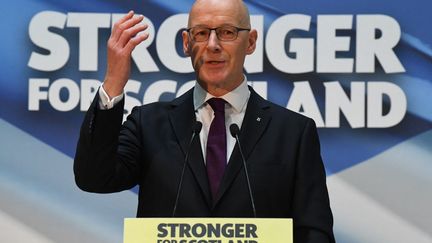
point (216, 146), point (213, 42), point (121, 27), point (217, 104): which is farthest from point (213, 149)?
point (121, 27)

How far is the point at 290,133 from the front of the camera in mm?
2037

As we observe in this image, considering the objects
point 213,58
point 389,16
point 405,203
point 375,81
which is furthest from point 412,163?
point 213,58

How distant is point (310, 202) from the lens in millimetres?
1942

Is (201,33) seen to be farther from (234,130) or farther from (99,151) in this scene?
(99,151)

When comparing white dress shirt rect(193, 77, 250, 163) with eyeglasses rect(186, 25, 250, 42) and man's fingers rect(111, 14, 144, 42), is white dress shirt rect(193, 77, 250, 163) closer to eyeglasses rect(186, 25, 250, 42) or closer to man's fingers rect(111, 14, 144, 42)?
eyeglasses rect(186, 25, 250, 42)

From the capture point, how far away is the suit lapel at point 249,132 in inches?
75.3

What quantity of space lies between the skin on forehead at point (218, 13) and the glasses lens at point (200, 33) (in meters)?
0.02

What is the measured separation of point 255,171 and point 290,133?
6.9 inches

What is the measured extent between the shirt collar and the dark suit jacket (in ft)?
0.08

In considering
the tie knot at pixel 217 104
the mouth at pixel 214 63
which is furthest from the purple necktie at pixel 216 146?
the mouth at pixel 214 63

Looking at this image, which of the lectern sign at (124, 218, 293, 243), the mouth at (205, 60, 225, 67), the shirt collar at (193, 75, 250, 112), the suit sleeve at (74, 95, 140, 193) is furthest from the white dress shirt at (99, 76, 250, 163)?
the lectern sign at (124, 218, 293, 243)

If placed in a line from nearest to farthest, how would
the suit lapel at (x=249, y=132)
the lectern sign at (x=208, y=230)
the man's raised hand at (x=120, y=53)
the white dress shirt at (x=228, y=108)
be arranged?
1. the lectern sign at (x=208, y=230)
2. the man's raised hand at (x=120, y=53)
3. the suit lapel at (x=249, y=132)
4. the white dress shirt at (x=228, y=108)

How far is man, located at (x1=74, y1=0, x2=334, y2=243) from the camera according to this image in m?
1.83

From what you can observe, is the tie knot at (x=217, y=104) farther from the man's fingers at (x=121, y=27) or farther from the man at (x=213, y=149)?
the man's fingers at (x=121, y=27)
